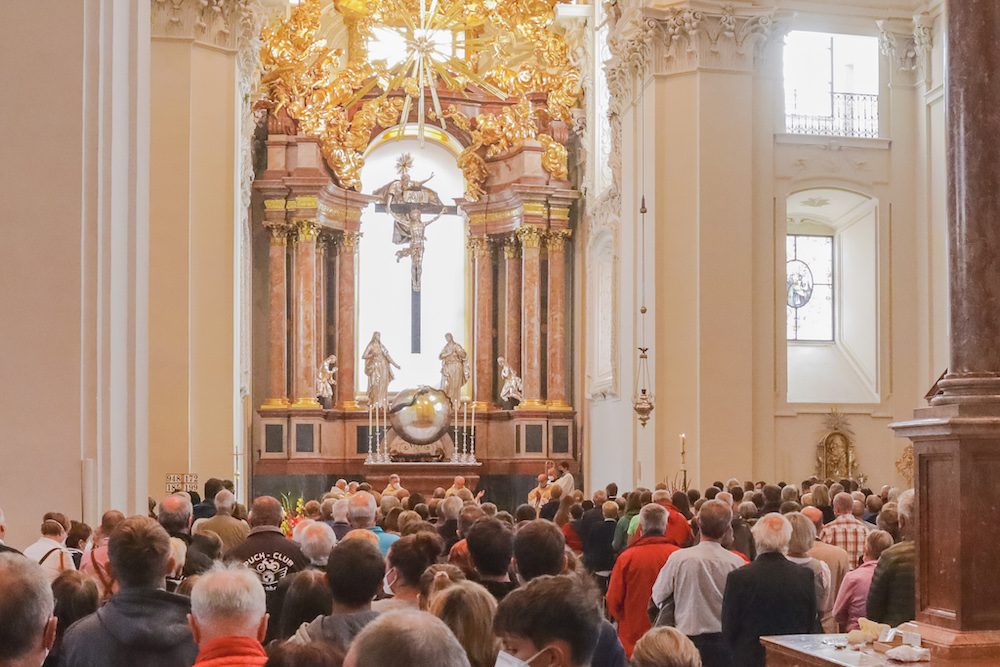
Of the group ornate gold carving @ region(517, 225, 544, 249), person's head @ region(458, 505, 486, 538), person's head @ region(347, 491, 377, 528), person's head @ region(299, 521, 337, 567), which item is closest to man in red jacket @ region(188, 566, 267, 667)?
person's head @ region(299, 521, 337, 567)

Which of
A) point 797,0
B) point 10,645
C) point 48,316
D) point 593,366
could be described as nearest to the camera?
point 10,645

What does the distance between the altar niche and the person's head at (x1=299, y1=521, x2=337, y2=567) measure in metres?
21.3

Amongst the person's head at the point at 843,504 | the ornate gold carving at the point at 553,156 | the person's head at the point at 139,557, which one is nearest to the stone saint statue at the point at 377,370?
the ornate gold carving at the point at 553,156

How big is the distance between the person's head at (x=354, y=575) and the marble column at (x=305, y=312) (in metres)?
21.1

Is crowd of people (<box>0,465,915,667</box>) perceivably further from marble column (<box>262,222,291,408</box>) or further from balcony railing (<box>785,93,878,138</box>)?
marble column (<box>262,222,291,408</box>)

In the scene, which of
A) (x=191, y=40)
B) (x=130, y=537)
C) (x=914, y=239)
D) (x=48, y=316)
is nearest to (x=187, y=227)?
(x=191, y=40)

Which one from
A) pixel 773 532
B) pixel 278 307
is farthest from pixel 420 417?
pixel 773 532

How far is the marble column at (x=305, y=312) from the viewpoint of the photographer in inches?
1009

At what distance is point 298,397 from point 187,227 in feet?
26.4

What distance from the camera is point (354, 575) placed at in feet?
15.2

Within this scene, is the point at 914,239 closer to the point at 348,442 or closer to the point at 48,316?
the point at 348,442

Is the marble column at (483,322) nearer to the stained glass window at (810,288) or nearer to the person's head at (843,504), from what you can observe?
the stained glass window at (810,288)

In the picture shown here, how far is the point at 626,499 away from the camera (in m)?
10.8

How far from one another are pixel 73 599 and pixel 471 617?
1540mm
